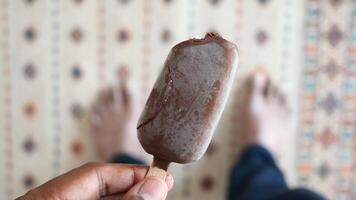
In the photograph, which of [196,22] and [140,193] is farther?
[196,22]

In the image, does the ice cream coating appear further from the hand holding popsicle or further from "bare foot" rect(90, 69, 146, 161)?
"bare foot" rect(90, 69, 146, 161)

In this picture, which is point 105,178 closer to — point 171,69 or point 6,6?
point 171,69

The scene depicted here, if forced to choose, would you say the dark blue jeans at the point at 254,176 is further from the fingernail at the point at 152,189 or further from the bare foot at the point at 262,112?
the fingernail at the point at 152,189

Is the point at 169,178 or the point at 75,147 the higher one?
the point at 169,178

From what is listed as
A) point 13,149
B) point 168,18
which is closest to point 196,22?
point 168,18

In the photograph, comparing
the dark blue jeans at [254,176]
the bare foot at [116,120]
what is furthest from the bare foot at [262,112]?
the bare foot at [116,120]

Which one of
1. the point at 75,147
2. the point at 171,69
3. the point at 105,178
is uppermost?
the point at 171,69

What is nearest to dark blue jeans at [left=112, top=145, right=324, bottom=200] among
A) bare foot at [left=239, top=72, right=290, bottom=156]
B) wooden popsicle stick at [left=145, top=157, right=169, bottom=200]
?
bare foot at [left=239, top=72, right=290, bottom=156]
